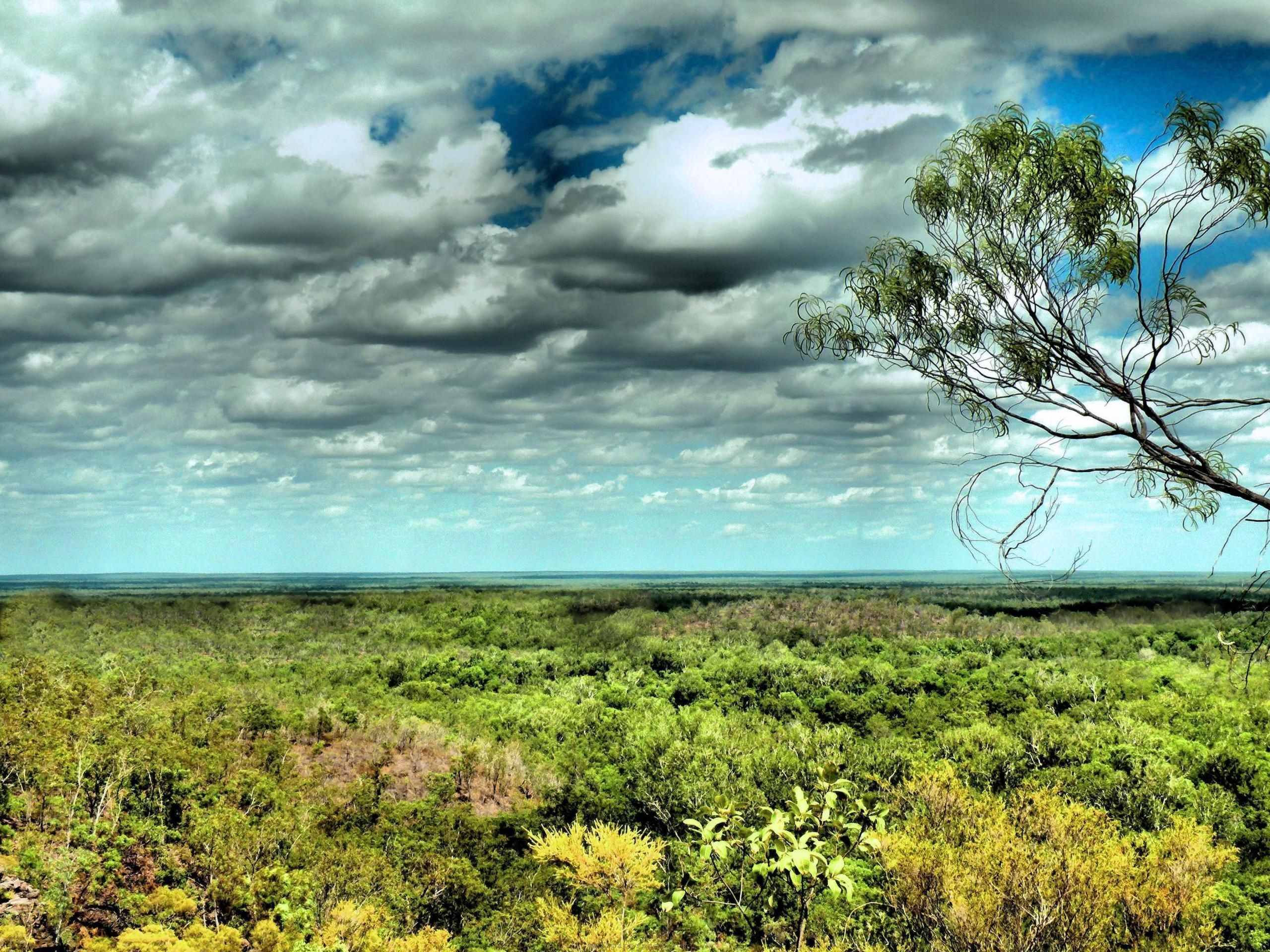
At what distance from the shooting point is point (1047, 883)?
2098cm

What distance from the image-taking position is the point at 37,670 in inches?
1775

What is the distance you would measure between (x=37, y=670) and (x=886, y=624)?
102m

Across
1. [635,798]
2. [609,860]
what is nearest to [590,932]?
[609,860]

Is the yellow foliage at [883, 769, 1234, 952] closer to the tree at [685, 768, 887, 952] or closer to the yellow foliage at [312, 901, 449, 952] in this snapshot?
the tree at [685, 768, 887, 952]

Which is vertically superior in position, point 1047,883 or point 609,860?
point 1047,883

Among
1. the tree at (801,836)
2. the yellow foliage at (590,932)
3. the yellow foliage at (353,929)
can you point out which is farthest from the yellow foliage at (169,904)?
the tree at (801,836)

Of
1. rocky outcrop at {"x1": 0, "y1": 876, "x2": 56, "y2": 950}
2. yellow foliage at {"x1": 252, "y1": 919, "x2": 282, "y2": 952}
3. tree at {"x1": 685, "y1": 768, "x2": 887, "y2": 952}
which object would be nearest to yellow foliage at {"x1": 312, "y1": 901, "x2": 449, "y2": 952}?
yellow foliage at {"x1": 252, "y1": 919, "x2": 282, "y2": 952}

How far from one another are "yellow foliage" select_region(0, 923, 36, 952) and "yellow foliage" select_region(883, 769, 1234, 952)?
69.4 feet

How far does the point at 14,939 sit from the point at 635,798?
29679 millimetres

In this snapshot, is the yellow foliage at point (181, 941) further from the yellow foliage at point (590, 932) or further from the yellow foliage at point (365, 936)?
the yellow foliage at point (590, 932)

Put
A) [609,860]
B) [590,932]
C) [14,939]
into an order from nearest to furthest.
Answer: [14,939] < [609,860] < [590,932]

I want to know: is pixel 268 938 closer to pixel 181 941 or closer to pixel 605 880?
pixel 181 941

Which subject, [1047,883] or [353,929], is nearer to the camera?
[1047,883]

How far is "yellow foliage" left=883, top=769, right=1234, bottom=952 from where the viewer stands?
20516 mm
